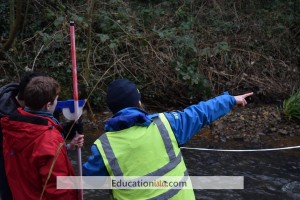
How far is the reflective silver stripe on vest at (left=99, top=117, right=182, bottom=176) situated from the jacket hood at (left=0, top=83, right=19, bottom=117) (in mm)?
708

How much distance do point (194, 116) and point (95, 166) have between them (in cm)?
60

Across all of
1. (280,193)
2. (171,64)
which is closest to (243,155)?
(280,193)

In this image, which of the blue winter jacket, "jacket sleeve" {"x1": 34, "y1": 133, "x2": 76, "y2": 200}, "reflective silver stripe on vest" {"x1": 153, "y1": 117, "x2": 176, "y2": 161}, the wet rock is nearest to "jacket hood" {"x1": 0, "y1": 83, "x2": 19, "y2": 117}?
"jacket sleeve" {"x1": 34, "y1": 133, "x2": 76, "y2": 200}

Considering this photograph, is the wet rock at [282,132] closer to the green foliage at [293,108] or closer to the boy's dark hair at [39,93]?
the green foliage at [293,108]

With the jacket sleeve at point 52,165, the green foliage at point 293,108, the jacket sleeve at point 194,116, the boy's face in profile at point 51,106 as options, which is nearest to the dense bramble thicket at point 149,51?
the green foliage at point 293,108

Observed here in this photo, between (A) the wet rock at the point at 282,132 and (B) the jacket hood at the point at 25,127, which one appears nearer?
(B) the jacket hood at the point at 25,127

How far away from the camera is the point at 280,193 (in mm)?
5324

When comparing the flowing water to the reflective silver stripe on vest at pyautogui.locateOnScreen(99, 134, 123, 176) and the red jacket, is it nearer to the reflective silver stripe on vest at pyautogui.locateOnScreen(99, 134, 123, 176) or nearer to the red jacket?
the red jacket

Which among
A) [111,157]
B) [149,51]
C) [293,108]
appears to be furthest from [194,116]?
[149,51]

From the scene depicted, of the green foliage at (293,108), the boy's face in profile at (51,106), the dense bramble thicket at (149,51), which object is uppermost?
the boy's face in profile at (51,106)

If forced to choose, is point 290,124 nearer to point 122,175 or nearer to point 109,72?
point 109,72

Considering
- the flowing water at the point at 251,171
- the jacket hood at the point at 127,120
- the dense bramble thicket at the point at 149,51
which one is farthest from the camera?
the dense bramble thicket at the point at 149,51

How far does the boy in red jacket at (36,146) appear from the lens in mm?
2471

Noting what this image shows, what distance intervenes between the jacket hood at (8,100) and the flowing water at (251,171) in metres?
2.58
